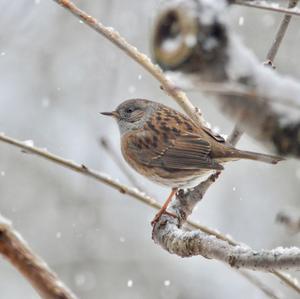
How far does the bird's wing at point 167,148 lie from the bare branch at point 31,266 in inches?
113

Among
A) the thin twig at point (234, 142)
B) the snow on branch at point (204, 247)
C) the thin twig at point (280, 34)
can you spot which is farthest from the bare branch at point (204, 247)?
the thin twig at point (280, 34)

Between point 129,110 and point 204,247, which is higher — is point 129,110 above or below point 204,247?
below

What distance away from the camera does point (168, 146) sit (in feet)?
16.1

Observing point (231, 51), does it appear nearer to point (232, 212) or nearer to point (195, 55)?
point (195, 55)

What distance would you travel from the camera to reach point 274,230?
10.0m

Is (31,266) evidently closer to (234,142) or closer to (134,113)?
(234,142)

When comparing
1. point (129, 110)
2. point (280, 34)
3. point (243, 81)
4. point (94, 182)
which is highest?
point (243, 81)

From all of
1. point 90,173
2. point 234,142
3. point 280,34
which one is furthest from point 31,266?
point 234,142

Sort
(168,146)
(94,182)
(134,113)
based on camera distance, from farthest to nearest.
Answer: (94,182) → (134,113) → (168,146)

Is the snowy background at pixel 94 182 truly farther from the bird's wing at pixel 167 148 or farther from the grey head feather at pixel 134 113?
the bird's wing at pixel 167 148

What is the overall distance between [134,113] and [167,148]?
1.95 ft

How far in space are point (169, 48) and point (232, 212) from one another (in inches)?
388

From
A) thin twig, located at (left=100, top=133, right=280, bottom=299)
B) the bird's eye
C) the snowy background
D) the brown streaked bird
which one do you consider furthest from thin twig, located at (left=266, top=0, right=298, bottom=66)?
the snowy background

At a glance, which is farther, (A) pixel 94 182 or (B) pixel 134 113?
(A) pixel 94 182
